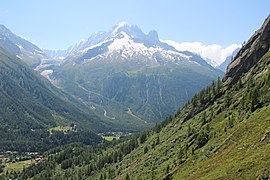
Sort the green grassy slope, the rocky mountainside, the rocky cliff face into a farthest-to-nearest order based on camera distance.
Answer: the rocky cliff face < the rocky mountainside < the green grassy slope

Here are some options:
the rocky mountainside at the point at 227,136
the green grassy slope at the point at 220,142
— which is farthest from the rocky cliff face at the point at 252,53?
the green grassy slope at the point at 220,142

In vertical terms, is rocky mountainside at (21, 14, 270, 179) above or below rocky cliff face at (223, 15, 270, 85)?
below

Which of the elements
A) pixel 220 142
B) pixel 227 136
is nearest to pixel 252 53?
pixel 227 136

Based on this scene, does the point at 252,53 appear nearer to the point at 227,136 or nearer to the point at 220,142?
the point at 227,136

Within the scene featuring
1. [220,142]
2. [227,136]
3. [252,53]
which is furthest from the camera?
[252,53]

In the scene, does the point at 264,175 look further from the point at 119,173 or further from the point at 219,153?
the point at 119,173

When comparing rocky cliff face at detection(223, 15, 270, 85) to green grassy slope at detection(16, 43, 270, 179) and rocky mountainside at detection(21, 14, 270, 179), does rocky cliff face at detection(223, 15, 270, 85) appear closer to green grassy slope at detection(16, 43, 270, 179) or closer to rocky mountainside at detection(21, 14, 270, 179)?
rocky mountainside at detection(21, 14, 270, 179)

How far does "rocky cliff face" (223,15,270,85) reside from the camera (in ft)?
525

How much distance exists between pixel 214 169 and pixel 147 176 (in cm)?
4815

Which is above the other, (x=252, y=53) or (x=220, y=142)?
(x=252, y=53)

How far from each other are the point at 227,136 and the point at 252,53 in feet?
238

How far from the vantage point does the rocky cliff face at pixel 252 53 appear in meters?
160

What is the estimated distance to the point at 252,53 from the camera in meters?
164

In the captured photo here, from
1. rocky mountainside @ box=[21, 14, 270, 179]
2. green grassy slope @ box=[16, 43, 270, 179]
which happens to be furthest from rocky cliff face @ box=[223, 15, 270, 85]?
green grassy slope @ box=[16, 43, 270, 179]
